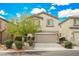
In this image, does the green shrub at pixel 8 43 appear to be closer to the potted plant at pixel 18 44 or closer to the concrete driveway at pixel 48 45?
the potted plant at pixel 18 44

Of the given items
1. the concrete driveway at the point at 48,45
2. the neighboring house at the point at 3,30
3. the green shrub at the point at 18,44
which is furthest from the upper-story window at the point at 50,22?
the neighboring house at the point at 3,30

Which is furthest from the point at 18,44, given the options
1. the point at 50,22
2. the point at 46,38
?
the point at 50,22

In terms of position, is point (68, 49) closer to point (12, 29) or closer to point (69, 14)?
point (69, 14)

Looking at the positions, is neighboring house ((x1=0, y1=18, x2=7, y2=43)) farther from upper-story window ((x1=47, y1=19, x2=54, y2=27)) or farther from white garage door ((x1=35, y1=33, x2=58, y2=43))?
upper-story window ((x1=47, y1=19, x2=54, y2=27))

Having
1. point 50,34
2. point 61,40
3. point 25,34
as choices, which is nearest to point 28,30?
point 25,34

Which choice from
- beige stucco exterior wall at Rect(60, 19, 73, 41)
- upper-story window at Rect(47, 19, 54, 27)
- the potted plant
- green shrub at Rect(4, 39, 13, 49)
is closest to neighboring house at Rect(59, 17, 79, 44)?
beige stucco exterior wall at Rect(60, 19, 73, 41)

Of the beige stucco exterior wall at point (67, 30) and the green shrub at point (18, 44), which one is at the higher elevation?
the beige stucco exterior wall at point (67, 30)

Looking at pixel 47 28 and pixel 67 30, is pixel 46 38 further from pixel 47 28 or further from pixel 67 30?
pixel 67 30

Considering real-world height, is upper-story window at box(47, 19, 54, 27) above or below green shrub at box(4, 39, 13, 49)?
above
